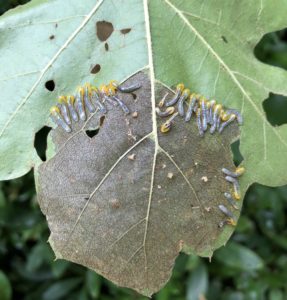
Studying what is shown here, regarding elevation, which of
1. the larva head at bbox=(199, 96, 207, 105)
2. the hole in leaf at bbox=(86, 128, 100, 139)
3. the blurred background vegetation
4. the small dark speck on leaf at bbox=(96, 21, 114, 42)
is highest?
the small dark speck on leaf at bbox=(96, 21, 114, 42)

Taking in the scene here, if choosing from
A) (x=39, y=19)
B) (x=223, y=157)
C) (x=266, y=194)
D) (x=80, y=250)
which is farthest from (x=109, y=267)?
(x=266, y=194)

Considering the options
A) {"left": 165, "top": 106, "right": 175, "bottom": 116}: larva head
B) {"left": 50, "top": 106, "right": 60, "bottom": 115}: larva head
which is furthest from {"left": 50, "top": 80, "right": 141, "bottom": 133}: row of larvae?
{"left": 165, "top": 106, "right": 175, "bottom": 116}: larva head

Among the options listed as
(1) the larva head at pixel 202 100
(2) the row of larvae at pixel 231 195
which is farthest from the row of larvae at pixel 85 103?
(2) the row of larvae at pixel 231 195

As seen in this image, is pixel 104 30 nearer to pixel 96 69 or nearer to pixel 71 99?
pixel 96 69

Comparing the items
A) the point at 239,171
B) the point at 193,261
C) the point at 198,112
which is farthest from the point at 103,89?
the point at 193,261

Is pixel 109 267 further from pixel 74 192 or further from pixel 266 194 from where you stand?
pixel 266 194

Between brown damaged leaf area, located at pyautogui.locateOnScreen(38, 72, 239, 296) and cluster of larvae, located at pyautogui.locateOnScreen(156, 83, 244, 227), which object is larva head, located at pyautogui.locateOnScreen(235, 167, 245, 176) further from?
brown damaged leaf area, located at pyautogui.locateOnScreen(38, 72, 239, 296)

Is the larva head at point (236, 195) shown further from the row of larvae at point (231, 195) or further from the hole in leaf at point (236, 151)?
the hole in leaf at point (236, 151)
